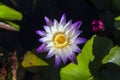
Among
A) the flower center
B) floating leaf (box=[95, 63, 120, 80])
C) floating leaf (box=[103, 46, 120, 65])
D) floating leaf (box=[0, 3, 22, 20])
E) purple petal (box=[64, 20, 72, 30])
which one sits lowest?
floating leaf (box=[95, 63, 120, 80])

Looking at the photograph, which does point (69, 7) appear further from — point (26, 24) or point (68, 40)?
point (68, 40)

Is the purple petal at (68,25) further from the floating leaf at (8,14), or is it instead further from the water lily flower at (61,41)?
the floating leaf at (8,14)

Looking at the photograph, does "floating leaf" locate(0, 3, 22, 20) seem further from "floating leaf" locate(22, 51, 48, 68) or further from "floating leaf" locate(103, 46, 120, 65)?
"floating leaf" locate(103, 46, 120, 65)

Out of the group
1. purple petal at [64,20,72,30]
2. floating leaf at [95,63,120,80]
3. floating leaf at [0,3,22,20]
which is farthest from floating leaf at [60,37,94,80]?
floating leaf at [0,3,22,20]

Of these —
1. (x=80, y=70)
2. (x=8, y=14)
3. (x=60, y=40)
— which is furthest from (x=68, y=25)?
(x=8, y=14)

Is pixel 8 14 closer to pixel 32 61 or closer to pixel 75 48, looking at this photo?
pixel 32 61

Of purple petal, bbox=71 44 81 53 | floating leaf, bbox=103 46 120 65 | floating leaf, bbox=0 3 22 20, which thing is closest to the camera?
purple petal, bbox=71 44 81 53

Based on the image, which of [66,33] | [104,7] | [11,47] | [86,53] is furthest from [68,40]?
[11,47]

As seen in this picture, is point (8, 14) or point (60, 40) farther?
point (8, 14)
